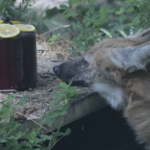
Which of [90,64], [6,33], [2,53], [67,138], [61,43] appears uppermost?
[6,33]

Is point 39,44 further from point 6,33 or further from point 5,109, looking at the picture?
point 5,109

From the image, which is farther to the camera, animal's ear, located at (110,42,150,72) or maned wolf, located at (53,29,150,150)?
maned wolf, located at (53,29,150,150)

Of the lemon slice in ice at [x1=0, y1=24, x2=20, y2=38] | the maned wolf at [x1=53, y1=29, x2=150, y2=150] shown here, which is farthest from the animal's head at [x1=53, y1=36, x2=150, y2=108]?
the lemon slice in ice at [x1=0, y1=24, x2=20, y2=38]

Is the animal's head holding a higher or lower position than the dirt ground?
higher

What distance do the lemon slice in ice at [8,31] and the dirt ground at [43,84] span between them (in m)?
0.59

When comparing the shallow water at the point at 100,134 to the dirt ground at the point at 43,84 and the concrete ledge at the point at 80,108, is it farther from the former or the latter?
the dirt ground at the point at 43,84

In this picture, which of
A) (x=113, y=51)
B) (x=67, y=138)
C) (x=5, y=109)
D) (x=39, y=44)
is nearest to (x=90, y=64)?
(x=113, y=51)

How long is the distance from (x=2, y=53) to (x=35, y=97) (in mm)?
549

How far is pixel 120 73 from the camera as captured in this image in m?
2.62

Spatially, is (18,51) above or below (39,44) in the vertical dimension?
above

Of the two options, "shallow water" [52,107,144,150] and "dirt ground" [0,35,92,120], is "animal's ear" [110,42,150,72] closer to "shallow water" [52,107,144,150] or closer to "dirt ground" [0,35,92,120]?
"dirt ground" [0,35,92,120]

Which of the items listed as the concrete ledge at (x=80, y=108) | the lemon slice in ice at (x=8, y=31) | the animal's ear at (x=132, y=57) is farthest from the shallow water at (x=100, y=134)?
the lemon slice in ice at (x=8, y=31)

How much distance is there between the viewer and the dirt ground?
2.37 meters

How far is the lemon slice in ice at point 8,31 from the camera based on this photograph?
2.53 meters
